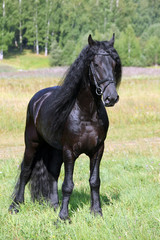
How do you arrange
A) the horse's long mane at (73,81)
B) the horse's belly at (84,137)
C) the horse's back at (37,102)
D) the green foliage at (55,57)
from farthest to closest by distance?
the green foliage at (55,57)
the horse's back at (37,102)
the horse's belly at (84,137)
the horse's long mane at (73,81)

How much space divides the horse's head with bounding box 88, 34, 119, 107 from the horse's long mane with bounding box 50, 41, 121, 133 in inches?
1.0

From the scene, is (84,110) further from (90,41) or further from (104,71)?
(90,41)

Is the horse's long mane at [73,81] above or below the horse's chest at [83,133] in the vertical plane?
above

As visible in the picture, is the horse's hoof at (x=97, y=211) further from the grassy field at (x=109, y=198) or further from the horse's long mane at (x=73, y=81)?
the horse's long mane at (x=73, y=81)

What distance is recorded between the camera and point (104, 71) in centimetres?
361

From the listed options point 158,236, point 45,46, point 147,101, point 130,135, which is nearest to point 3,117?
point 130,135

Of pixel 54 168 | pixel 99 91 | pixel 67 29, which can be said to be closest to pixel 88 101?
pixel 99 91

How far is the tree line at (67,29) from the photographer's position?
54.7m

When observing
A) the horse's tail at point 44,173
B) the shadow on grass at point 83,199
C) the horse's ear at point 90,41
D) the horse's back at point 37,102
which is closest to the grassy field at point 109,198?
the shadow on grass at point 83,199

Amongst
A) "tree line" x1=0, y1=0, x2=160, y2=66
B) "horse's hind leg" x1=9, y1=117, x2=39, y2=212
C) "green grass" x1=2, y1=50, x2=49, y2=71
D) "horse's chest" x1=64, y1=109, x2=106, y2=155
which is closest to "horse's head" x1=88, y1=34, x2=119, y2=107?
"horse's chest" x1=64, y1=109, x2=106, y2=155

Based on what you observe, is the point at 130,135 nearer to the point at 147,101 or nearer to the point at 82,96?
the point at 147,101

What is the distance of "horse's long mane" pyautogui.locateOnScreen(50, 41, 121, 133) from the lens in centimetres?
376

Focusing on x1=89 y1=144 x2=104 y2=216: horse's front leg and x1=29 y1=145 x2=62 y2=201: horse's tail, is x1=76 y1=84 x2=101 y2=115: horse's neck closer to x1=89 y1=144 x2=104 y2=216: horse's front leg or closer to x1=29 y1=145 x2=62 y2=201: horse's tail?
x1=89 y1=144 x2=104 y2=216: horse's front leg

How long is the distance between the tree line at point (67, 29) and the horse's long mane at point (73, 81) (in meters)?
46.2
